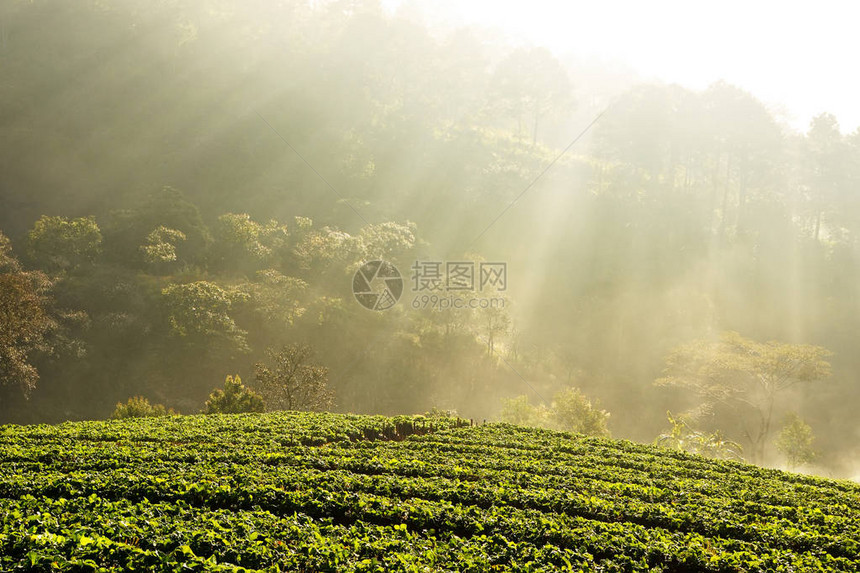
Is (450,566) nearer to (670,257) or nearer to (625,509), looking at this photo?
(625,509)

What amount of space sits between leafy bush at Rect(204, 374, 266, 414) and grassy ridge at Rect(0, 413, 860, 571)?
24.6 feet

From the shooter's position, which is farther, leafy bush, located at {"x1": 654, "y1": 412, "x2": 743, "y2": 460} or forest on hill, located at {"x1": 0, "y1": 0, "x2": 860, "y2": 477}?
forest on hill, located at {"x1": 0, "y1": 0, "x2": 860, "y2": 477}

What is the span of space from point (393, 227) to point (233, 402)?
68.5ft

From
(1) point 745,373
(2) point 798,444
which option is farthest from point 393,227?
(2) point 798,444

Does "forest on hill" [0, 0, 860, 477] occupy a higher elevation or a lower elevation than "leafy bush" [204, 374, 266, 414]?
higher

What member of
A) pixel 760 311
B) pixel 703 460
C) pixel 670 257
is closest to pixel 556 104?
pixel 670 257

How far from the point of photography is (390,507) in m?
10.2

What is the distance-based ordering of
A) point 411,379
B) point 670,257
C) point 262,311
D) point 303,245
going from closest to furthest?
point 262,311 < point 411,379 < point 303,245 < point 670,257

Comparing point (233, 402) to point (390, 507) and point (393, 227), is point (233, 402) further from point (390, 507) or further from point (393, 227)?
point (393, 227)

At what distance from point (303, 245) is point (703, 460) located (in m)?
28.7

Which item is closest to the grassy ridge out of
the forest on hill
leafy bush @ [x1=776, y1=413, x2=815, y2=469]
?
the forest on hill

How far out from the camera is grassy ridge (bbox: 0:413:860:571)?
7.78m

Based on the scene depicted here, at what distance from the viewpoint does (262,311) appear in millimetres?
32844

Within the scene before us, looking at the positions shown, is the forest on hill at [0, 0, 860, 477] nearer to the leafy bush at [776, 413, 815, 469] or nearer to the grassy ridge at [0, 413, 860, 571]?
the leafy bush at [776, 413, 815, 469]
